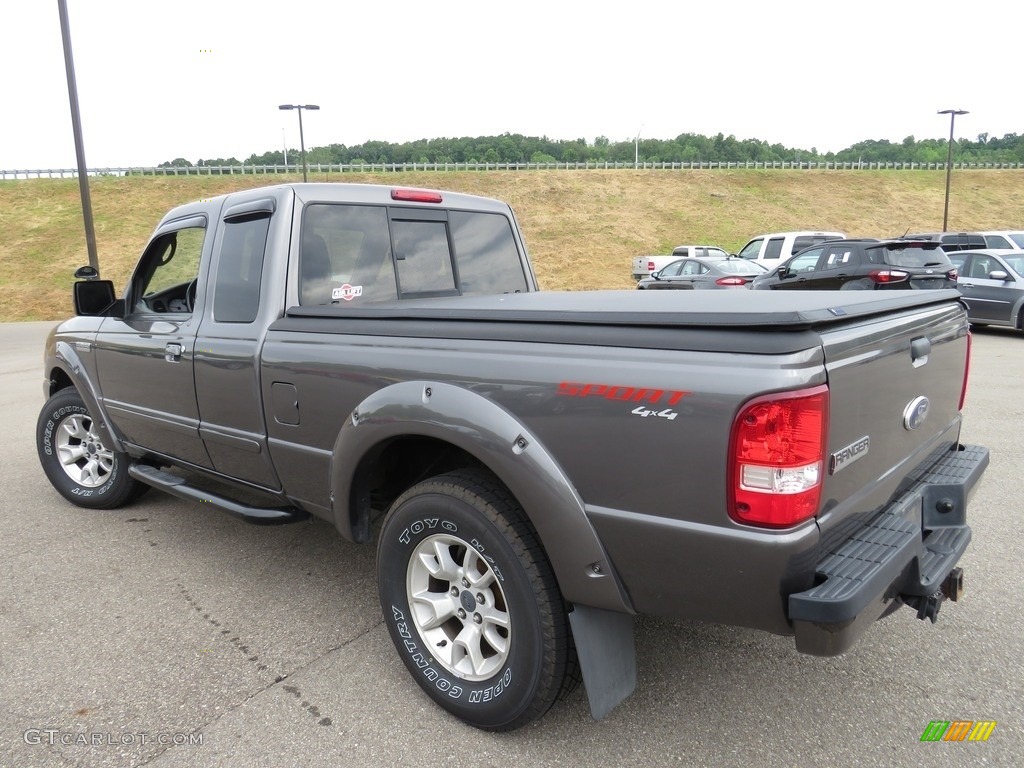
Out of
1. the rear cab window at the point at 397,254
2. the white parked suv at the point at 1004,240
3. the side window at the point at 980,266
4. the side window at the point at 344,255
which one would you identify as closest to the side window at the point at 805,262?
the side window at the point at 980,266

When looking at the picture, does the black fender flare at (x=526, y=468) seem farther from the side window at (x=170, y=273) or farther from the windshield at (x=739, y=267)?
the windshield at (x=739, y=267)

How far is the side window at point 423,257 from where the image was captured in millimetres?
3746

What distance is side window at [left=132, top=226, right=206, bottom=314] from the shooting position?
3910 mm

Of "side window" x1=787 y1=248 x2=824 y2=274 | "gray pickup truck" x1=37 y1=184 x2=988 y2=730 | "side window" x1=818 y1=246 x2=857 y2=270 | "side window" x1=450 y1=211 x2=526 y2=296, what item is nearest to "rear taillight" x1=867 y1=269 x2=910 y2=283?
"side window" x1=818 y1=246 x2=857 y2=270

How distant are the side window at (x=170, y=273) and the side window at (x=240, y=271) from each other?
0.92 ft

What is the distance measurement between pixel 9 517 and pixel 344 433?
3.48m

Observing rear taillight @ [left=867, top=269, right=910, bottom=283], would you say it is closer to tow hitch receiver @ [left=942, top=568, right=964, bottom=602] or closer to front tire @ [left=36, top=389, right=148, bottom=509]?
tow hitch receiver @ [left=942, top=568, right=964, bottom=602]

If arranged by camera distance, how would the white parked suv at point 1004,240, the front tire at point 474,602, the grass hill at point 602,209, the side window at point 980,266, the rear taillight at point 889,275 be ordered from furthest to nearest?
the grass hill at point 602,209 → the white parked suv at point 1004,240 → the side window at point 980,266 → the rear taillight at point 889,275 → the front tire at point 474,602

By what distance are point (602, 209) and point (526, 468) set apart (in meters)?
49.0

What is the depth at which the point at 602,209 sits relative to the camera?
1935 inches

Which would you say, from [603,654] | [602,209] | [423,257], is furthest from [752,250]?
[602,209]

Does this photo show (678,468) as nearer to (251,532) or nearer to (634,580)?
(634,580)

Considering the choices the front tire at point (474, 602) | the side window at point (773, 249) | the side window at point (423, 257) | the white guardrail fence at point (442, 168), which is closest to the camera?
the front tire at point (474, 602)
